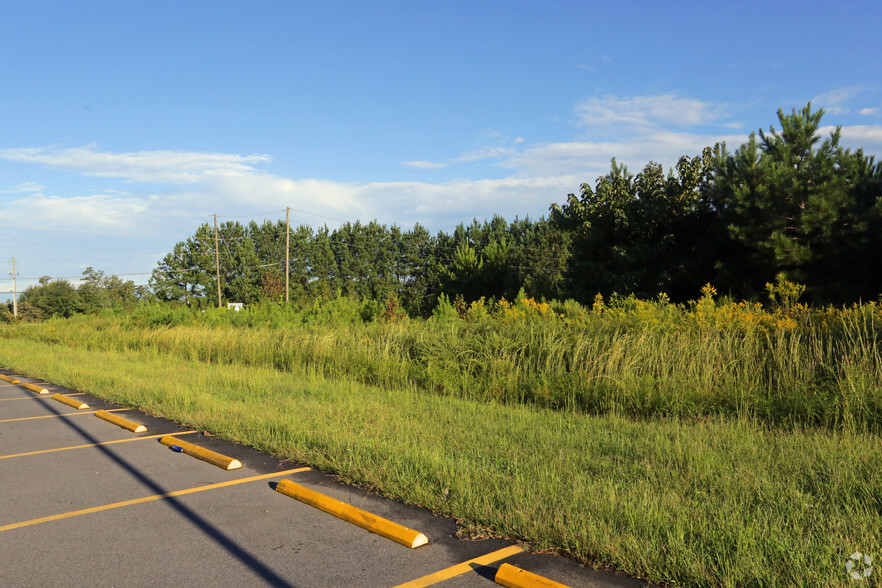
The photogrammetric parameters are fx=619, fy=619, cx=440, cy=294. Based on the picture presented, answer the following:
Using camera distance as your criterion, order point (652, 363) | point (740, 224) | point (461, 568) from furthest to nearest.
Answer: point (740, 224) → point (652, 363) → point (461, 568)

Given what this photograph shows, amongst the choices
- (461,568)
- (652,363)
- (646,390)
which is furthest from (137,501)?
(652,363)

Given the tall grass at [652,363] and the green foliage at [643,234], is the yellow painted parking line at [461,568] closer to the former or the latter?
the tall grass at [652,363]

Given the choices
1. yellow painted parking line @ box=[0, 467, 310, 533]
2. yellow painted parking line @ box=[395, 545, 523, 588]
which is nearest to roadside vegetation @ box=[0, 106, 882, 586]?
yellow painted parking line @ box=[395, 545, 523, 588]

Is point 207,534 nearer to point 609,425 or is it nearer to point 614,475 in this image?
point 614,475

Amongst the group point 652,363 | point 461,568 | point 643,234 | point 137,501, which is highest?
point 643,234

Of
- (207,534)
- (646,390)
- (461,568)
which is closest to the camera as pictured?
(461,568)

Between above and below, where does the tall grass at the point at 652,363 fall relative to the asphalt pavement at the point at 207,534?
above

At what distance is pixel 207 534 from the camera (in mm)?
5180

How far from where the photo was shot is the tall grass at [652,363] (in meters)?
8.52

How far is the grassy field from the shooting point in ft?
14.7

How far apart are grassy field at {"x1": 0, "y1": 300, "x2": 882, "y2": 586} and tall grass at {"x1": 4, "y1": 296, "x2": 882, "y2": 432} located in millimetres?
43

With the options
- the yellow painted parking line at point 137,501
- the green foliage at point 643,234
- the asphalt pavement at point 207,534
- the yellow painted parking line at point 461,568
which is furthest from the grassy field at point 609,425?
the green foliage at point 643,234

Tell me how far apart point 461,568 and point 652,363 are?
7111mm

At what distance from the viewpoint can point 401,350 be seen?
14.9 meters
